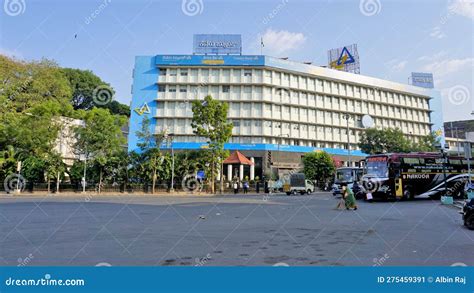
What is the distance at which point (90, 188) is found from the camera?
111ft

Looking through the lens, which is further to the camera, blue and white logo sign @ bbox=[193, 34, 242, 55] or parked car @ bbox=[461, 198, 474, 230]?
blue and white logo sign @ bbox=[193, 34, 242, 55]

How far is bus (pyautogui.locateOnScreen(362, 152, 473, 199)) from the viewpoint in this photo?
2092 cm

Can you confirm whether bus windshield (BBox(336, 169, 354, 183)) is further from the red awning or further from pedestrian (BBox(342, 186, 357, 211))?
pedestrian (BBox(342, 186, 357, 211))

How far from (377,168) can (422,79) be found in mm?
58414

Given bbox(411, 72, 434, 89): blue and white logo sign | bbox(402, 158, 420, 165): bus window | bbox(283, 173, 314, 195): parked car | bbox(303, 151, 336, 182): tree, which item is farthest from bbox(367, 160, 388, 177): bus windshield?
bbox(411, 72, 434, 89): blue and white logo sign

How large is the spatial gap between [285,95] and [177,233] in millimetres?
47789

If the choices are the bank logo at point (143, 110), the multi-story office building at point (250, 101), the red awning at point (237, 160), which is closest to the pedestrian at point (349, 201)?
the red awning at point (237, 160)

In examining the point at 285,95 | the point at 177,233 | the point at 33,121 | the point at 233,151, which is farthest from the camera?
the point at 285,95

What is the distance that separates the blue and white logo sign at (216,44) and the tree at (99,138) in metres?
23.4

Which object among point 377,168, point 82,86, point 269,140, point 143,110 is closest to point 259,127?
point 269,140

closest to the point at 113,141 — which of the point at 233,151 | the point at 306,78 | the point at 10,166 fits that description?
the point at 10,166

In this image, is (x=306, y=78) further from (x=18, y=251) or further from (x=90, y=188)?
(x=18, y=251)

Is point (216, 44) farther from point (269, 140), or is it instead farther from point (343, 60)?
point (343, 60)

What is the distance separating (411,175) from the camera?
2158 cm
